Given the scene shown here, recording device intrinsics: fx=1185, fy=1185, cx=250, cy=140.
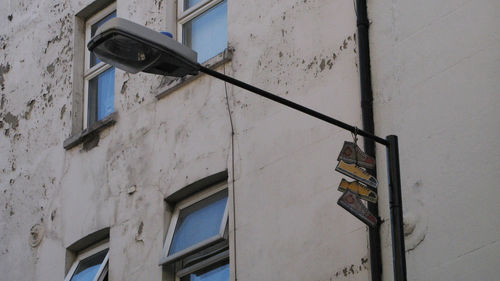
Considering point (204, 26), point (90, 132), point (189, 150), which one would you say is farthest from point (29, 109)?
point (189, 150)

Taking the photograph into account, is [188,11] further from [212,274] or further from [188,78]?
[212,274]

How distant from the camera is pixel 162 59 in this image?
29.6ft

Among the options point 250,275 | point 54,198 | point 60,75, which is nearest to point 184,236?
point 250,275

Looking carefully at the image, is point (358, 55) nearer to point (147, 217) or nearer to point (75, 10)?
point (147, 217)

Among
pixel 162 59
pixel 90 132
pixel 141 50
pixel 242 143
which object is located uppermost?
pixel 90 132

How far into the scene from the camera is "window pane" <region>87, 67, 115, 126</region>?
48.3 feet

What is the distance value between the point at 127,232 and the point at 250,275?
2254 mm

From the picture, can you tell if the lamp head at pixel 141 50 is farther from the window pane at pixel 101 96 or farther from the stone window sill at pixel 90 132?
the window pane at pixel 101 96

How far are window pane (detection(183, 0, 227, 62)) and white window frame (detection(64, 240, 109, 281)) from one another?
8.02 feet

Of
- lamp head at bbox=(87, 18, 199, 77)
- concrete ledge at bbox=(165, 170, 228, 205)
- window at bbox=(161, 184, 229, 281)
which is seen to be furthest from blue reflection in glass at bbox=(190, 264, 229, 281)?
lamp head at bbox=(87, 18, 199, 77)

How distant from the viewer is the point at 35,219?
14.6 meters

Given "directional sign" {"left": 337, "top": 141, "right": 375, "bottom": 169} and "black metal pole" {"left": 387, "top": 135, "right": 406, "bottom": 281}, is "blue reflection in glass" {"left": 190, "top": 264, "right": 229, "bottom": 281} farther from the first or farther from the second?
"black metal pole" {"left": 387, "top": 135, "right": 406, "bottom": 281}

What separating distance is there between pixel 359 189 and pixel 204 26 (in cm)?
507

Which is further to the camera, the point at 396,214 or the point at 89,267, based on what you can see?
the point at 89,267
